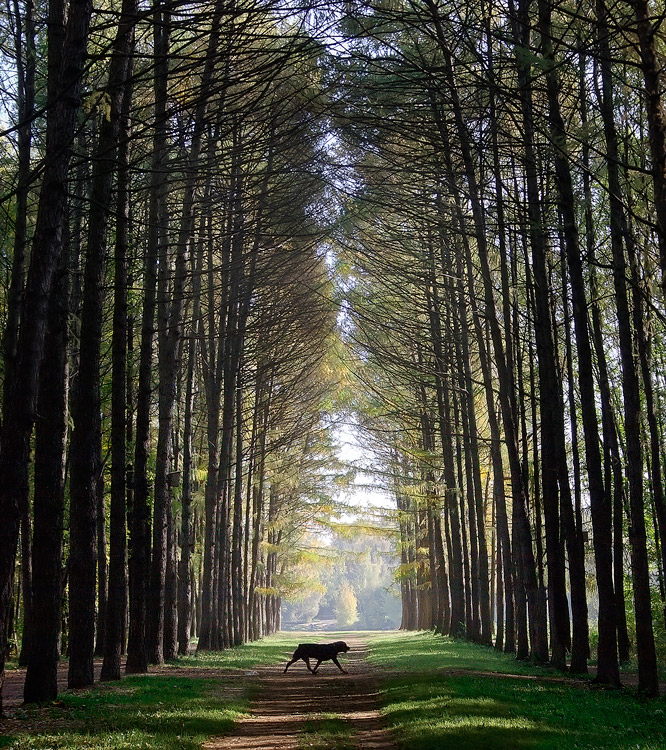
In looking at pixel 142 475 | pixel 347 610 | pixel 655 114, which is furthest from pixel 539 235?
pixel 347 610

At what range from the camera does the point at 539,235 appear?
13.3 m

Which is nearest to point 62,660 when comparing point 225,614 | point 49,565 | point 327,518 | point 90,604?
point 225,614

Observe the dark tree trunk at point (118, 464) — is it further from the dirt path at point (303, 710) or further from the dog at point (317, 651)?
the dog at point (317, 651)

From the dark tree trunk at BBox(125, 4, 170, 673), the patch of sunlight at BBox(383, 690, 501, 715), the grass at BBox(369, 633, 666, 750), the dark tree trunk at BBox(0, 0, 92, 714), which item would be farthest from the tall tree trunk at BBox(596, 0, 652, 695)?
the dark tree trunk at BBox(125, 4, 170, 673)

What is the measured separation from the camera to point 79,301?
19.7 metres

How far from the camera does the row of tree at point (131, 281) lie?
8.52 meters

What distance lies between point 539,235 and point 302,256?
553 inches

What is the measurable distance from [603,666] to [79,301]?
14.4 meters

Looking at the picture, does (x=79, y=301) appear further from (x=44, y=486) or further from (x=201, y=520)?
(x=201, y=520)

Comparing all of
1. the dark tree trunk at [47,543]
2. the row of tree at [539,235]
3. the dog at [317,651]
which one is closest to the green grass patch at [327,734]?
the dark tree trunk at [47,543]

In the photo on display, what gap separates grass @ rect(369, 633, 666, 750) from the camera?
763 cm

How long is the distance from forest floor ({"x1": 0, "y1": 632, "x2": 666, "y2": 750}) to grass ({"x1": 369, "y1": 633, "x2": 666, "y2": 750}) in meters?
0.02

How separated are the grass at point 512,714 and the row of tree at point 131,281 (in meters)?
4.61

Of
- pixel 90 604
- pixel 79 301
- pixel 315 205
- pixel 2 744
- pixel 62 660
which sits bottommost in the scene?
pixel 62 660
